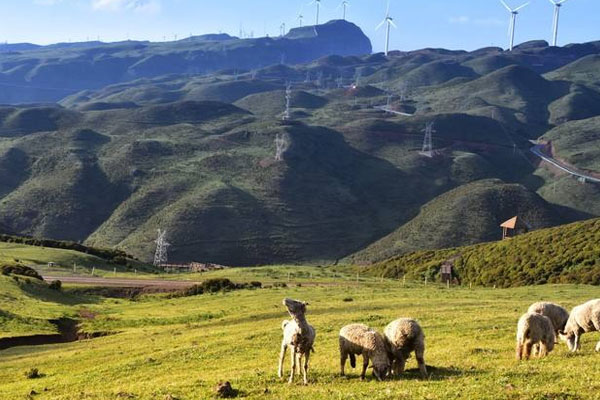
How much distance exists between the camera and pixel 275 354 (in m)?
32.2

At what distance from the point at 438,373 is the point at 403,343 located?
1.61 meters

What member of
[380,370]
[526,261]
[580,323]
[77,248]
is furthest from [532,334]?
[77,248]

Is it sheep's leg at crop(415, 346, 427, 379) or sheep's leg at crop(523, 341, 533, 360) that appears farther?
sheep's leg at crop(523, 341, 533, 360)

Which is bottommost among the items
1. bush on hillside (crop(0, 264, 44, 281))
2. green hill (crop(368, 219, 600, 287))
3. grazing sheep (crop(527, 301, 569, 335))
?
bush on hillside (crop(0, 264, 44, 281))

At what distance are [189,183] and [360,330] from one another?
17405 centimetres

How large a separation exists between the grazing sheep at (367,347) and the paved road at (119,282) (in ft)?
194

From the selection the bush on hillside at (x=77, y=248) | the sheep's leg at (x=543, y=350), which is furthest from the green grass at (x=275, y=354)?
the bush on hillside at (x=77, y=248)

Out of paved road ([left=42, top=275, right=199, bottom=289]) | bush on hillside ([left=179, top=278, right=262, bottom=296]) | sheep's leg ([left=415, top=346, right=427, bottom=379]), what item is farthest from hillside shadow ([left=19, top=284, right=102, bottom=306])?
sheep's leg ([left=415, top=346, right=427, bottom=379])

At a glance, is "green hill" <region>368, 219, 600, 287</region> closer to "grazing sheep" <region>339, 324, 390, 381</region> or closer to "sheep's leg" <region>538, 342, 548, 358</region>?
"sheep's leg" <region>538, 342, 548, 358</region>

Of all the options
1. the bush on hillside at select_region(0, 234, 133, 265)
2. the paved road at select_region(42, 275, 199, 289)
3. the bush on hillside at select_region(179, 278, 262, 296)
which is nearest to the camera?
the bush on hillside at select_region(179, 278, 262, 296)

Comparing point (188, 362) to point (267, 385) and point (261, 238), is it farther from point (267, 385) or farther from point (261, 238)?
point (261, 238)

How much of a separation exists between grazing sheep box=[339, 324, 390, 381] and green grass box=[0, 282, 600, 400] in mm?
569

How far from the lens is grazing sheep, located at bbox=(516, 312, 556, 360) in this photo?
24.5 meters

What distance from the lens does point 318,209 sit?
624ft
